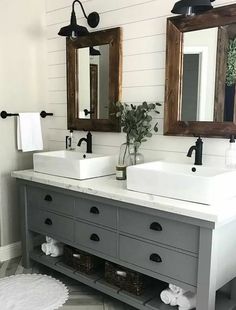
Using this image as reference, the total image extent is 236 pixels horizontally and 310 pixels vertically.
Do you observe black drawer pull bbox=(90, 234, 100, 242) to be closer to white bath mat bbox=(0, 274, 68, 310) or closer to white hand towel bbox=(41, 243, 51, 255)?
white bath mat bbox=(0, 274, 68, 310)

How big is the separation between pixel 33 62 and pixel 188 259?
2.18m

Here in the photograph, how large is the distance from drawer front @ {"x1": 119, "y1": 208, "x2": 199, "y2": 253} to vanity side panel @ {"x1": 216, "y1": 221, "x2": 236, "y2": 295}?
119 millimetres

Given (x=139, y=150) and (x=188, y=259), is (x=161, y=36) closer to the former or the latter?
(x=139, y=150)

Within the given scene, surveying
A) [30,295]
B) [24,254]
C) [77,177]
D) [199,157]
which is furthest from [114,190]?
[24,254]

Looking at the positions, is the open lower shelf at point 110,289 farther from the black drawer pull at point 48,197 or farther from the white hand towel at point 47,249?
the black drawer pull at point 48,197

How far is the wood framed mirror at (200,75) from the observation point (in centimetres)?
200

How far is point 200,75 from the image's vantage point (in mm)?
2121

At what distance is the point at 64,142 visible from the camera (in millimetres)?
3061

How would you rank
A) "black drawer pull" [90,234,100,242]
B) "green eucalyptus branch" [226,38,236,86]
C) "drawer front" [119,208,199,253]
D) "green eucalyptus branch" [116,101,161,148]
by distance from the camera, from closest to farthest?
1. "drawer front" [119,208,199,253]
2. "green eucalyptus branch" [226,38,236,86]
3. "black drawer pull" [90,234,100,242]
4. "green eucalyptus branch" [116,101,161,148]

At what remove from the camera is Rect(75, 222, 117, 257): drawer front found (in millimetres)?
2104

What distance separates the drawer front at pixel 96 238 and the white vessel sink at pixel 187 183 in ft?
1.16

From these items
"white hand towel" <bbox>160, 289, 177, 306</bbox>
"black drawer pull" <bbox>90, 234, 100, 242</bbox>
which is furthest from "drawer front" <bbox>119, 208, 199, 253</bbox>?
"white hand towel" <bbox>160, 289, 177, 306</bbox>

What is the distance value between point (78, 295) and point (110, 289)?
13.5 inches

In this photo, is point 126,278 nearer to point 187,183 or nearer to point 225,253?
point 225,253
